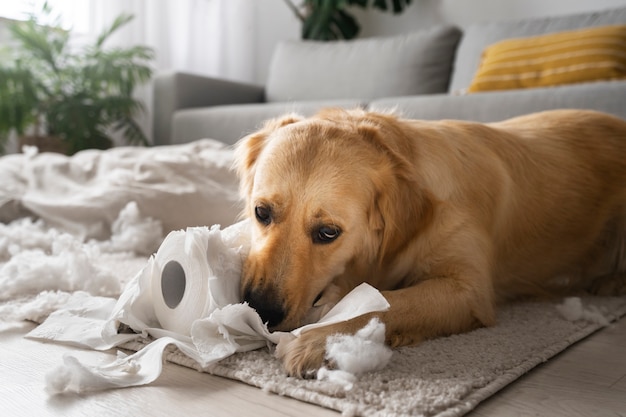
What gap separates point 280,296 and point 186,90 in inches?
139

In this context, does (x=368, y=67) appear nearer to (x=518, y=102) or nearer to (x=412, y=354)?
(x=518, y=102)

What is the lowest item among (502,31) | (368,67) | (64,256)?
(64,256)

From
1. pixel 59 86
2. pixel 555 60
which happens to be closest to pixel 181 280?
pixel 555 60

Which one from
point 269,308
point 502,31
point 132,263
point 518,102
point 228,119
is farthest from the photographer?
point 228,119

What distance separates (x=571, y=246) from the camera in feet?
6.13

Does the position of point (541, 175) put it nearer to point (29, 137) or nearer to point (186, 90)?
point (186, 90)

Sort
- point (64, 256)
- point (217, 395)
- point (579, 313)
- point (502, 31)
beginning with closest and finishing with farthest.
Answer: point (217, 395) < point (579, 313) < point (64, 256) < point (502, 31)

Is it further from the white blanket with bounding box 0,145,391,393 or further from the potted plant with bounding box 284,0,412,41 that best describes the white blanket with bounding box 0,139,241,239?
the potted plant with bounding box 284,0,412,41

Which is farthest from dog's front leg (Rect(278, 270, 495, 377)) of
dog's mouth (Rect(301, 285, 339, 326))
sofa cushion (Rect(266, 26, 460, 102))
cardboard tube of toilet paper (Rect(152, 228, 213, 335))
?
sofa cushion (Rect(266, 26, 460, 102))

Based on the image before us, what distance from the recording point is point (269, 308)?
1213 millimetres

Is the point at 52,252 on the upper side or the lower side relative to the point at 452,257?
lower

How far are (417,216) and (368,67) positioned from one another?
3029 mm

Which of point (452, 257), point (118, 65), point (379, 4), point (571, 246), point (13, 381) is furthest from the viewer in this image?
point (379, 4)

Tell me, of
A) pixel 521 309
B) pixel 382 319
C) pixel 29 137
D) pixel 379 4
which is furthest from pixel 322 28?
pixel 382 319
